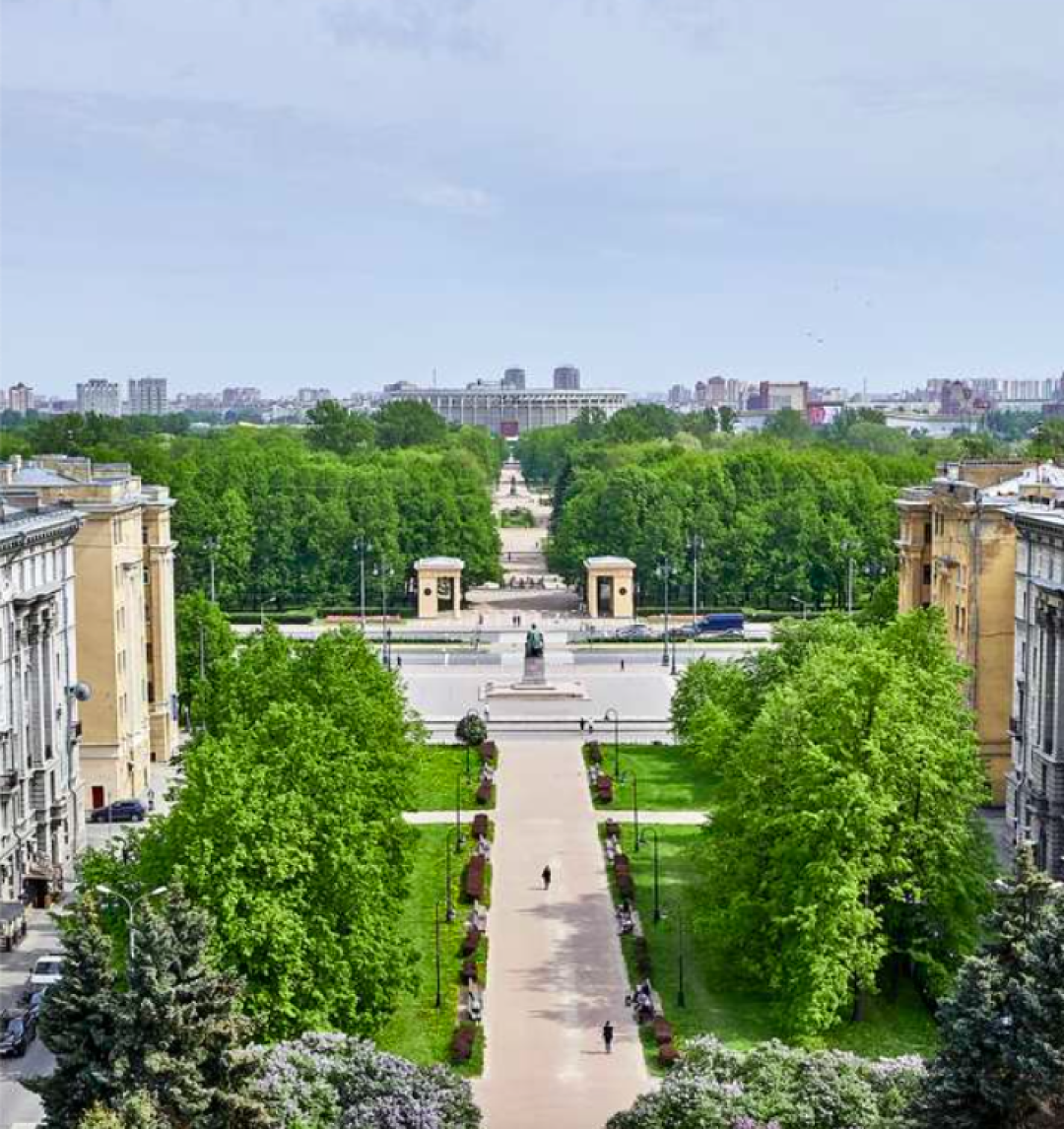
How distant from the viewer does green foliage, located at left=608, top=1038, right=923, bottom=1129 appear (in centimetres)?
3353

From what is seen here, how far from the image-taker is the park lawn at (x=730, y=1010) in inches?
1709

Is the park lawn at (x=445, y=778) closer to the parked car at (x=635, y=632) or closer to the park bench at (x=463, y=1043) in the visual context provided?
the park bench at (x=463, y=1043)

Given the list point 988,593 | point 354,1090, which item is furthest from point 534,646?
point 354,1090

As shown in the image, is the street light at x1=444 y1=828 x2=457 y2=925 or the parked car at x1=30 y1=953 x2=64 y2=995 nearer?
the parked car at x1=30 y1=953 x2=64 y2=995

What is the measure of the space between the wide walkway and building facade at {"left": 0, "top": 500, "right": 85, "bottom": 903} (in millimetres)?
15037

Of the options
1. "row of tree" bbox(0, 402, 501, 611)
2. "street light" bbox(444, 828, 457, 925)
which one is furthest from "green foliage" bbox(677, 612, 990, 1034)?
"row of tree" bbox(0, 402, 501, 611)

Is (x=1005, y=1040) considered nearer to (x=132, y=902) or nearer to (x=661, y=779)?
(x=132, y=902)

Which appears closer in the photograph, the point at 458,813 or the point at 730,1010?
the point at 730,1010

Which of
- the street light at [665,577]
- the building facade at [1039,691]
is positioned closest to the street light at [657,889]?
the building facade at [1039,691]

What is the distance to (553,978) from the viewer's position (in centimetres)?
4800

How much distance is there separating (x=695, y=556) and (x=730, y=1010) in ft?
261

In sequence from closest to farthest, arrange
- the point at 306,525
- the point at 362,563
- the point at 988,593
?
the point at 988,593
the point at 362,563
the point at 306,525

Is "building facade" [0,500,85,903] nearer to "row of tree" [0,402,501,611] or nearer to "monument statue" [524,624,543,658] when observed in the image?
"monument statue" [524,624,543,658]

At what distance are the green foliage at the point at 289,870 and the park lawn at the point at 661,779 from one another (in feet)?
71.2
